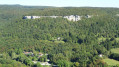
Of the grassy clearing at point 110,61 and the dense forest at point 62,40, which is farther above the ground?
the dense forest at point 62,40

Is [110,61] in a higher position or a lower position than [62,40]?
lower

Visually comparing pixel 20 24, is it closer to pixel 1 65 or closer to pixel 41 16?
pixel 41 16

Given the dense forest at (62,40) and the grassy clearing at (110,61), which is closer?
the dense forest at (62,40)

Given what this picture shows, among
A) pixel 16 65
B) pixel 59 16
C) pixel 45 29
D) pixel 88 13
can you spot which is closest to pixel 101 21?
pixel 88 13

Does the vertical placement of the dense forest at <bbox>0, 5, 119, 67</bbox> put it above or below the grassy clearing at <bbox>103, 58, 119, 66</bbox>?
above

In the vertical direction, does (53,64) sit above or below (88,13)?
below

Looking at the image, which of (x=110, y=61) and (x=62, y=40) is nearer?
(x=110, y=61)

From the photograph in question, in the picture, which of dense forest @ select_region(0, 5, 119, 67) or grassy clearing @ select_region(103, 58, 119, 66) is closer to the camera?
dense forest @ select_region(0, 5, 119, 67)

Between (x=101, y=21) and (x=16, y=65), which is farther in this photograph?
(x=101, y=21)
